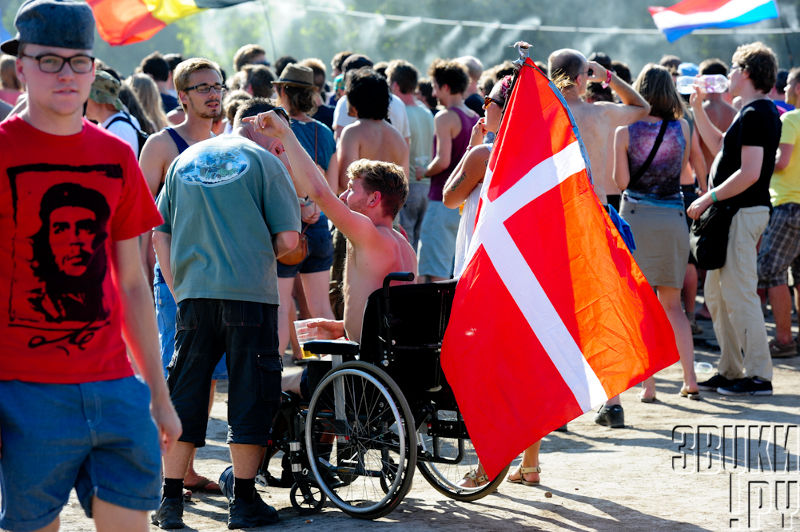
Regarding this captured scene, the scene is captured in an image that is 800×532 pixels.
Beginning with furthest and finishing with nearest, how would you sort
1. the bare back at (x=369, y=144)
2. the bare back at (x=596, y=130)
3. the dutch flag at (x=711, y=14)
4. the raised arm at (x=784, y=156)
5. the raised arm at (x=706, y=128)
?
the dutch flag at (x=711, y=14) → the raised arm at (x=784, y=156) → the raised arm at (x=706, y=128) → the bare back at (x=369, y=144) → the bare back at (x=596, y=130)

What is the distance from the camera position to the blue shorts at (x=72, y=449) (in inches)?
120

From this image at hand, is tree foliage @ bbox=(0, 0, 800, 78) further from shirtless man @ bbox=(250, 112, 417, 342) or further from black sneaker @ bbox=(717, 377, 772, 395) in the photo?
shirtless man @ bbox=(250, 112, 417, 342)

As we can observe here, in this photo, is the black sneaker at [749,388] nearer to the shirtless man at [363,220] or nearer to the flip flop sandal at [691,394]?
the flip flop sandal at [691,394]

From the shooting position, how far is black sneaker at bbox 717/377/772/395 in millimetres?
8195

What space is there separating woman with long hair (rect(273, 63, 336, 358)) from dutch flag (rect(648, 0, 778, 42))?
286 inches

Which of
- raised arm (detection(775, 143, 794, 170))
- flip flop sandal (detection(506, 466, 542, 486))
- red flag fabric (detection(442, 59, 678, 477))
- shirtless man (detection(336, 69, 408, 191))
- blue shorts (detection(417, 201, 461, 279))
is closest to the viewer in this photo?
red flag fabric (detection(442, 59, 678, 477))

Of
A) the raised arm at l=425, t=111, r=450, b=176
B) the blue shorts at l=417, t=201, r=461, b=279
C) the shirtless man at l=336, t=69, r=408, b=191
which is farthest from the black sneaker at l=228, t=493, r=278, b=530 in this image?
the raised arm at l=425, t=111, r=450, b=176

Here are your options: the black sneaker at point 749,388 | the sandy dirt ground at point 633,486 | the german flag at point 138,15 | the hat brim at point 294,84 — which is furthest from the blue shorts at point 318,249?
the german flag at point 138,15

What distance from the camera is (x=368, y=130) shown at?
820 cm

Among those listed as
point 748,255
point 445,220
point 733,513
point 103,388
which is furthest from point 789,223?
point 103,388

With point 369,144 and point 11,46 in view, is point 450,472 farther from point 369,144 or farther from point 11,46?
point 11,46

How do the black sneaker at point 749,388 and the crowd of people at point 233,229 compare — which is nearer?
the crowd of people at point 233,229

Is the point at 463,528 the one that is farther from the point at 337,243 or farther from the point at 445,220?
the point at 445,220

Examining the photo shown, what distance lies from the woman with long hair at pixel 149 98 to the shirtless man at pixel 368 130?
1347 mm
